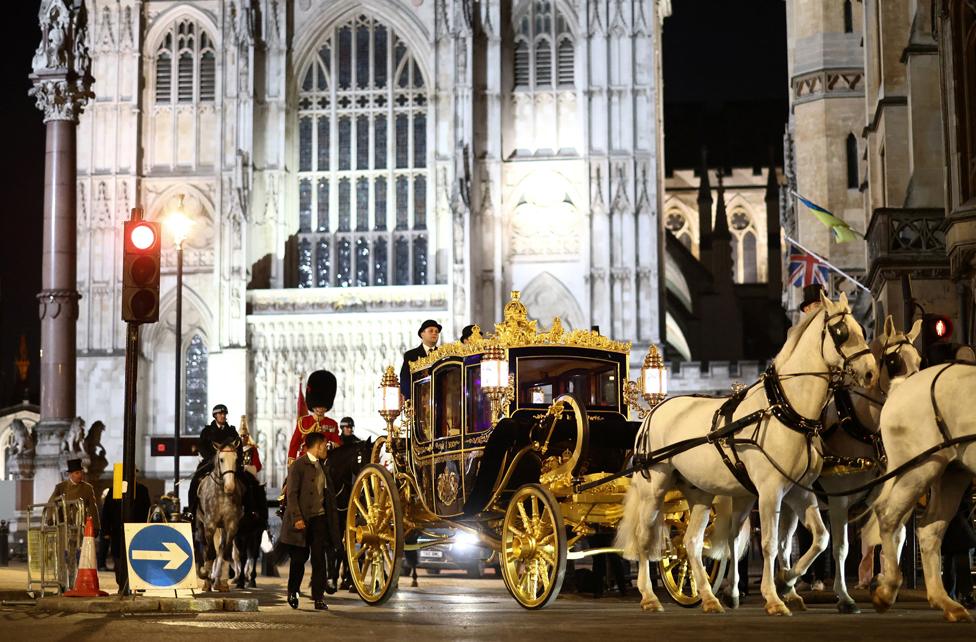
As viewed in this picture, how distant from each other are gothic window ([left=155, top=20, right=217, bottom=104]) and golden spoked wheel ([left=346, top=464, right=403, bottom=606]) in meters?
29.5

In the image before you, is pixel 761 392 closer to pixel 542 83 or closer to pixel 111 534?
pixel 111 534

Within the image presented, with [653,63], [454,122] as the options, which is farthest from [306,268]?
[653,63]

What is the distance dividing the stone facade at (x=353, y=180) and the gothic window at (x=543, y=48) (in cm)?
6

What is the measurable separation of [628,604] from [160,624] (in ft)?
13.6

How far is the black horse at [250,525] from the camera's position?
16.8 metres

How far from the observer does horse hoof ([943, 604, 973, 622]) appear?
8898 millimetres

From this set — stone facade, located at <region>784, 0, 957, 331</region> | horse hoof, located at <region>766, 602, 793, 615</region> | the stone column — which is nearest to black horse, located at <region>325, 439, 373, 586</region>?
stone facade, located at <region>784, 0, 957, 331</region>

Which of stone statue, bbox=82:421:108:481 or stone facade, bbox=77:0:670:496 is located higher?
stone facade, bbox=77:0:670:496

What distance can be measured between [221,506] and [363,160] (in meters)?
26.0

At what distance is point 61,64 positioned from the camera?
24.5 metres

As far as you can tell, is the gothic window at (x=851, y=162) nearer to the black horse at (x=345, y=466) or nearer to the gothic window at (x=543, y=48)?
the gothic window at (x=543, y=48)

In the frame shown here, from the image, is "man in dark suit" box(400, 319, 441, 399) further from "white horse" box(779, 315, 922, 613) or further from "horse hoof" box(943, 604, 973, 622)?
"horse hoof" box(943, 604, 973, 622)

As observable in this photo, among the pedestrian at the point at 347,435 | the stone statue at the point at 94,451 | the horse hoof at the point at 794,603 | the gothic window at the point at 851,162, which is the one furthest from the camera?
the gothic window at the point at 851,162

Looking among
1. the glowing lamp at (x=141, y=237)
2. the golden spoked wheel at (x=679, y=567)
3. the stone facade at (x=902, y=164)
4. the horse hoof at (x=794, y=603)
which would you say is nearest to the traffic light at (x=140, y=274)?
the glowing lamp at (x=141, y=237)
